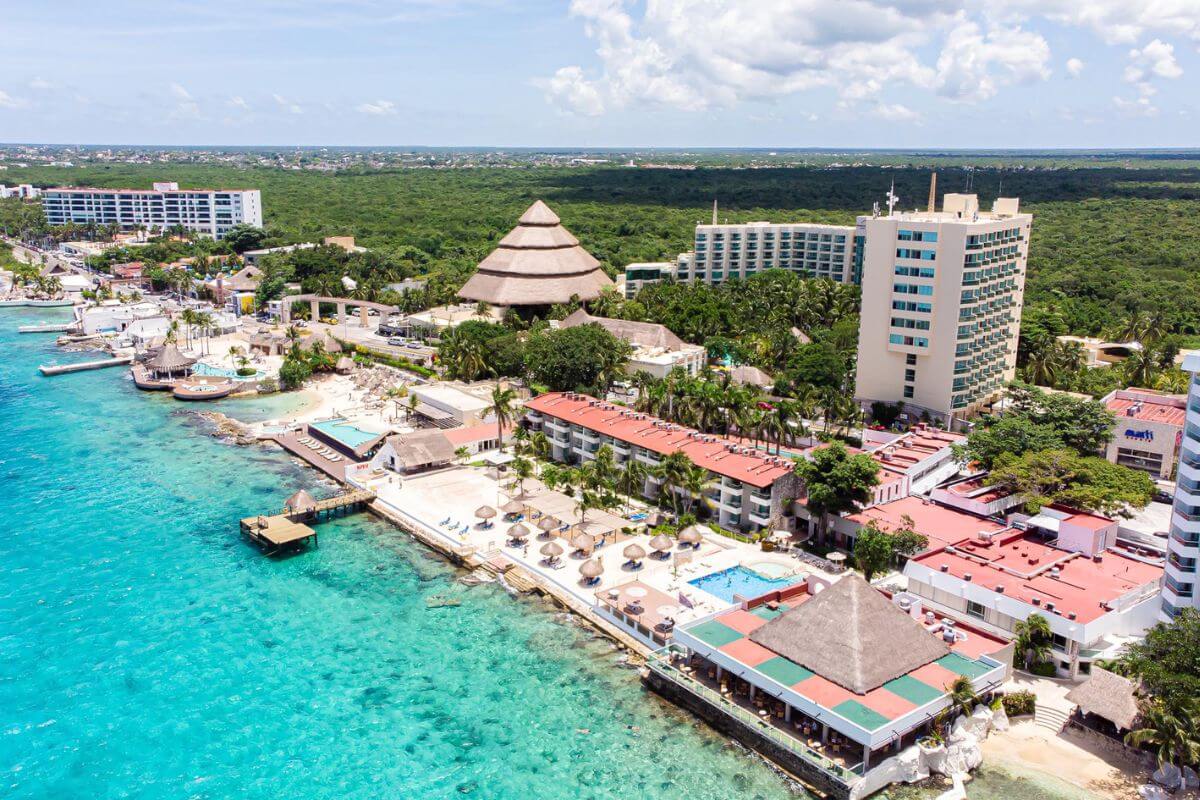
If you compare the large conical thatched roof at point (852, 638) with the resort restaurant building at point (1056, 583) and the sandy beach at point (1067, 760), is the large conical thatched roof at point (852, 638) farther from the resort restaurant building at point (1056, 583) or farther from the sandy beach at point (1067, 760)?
the resort restaurant building at point (1056, 583)

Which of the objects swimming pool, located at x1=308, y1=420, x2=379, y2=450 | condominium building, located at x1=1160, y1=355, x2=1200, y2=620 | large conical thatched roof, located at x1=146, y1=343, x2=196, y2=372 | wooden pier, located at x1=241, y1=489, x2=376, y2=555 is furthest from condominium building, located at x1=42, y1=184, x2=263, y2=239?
condominium building, located at x1=1160, y1=355, x2=1200, y2=620

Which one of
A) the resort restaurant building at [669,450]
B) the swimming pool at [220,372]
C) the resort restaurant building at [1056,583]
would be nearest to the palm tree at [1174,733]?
the resort restaurant building at [1056,583]

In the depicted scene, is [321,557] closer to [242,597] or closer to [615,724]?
[242,597]

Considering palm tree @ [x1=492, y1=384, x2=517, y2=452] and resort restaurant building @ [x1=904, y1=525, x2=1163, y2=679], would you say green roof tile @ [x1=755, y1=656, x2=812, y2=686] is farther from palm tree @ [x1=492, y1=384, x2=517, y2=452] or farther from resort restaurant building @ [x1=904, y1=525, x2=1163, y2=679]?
palm tree @ [x1=492, y1=384, x2=517, y2=452]

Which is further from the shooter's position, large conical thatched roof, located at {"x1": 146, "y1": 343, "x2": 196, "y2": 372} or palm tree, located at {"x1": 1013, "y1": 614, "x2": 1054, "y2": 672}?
large conical thatched roof, located at {"x1": 146, "y1": 343, "x2": 196, "y2": 372}

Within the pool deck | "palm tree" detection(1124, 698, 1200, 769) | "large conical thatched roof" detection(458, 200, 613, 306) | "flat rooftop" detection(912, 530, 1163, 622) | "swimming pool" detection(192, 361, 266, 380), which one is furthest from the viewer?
"large conical thatched roof" detection(458, 200, 613, 306)

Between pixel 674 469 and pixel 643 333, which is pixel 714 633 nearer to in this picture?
pixel 674 469
